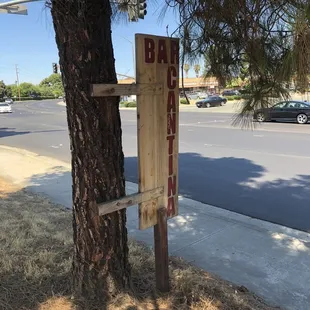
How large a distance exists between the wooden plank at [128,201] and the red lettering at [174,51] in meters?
0.95

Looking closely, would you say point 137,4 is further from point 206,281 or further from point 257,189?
point 257,189

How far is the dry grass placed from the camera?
278 cm

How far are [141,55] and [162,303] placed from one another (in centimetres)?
184

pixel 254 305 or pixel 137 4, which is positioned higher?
pixel 137 4

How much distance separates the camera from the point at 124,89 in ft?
7.77

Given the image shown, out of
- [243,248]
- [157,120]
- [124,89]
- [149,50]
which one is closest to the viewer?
[124,89]

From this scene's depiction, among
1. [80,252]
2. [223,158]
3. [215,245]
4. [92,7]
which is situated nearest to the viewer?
[92,7]

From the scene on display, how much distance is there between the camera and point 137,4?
2.95 m

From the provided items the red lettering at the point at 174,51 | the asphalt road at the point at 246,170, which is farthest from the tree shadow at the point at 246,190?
the red lettering at the point at 174,51

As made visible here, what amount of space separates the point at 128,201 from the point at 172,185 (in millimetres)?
469

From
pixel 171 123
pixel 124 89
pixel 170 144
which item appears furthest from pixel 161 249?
pixel 124 89

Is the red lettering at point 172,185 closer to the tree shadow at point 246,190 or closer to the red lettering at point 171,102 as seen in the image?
the red lettering at point 171,102

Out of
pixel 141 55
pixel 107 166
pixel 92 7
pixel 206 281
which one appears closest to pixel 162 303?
pixel 206 281

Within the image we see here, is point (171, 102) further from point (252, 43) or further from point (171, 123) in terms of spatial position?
point (252, 43)
